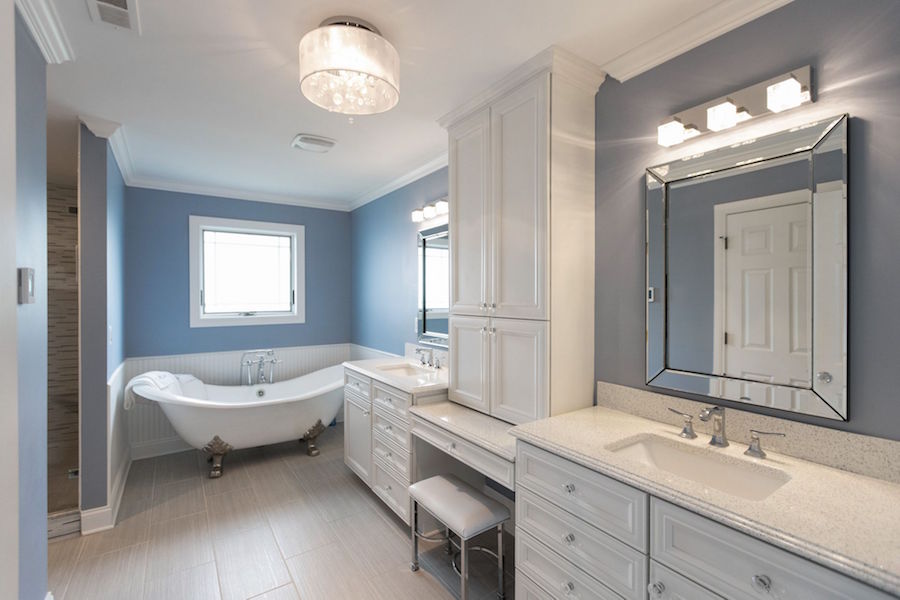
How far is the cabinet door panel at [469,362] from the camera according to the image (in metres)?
2.32

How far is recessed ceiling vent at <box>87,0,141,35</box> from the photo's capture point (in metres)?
1.57

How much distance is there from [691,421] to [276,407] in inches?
122

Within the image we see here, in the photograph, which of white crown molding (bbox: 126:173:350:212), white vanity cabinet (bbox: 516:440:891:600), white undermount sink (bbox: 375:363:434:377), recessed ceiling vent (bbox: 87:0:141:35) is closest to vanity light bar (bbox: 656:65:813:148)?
white vanity cabinet (bbox: 516:440:891:600)

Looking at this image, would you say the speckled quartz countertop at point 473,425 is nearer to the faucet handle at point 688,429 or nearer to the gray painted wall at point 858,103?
the faucet handle at point 688,429

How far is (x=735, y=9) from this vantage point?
1.56 meters

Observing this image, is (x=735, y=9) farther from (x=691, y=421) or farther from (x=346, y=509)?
(x=346, y=509)

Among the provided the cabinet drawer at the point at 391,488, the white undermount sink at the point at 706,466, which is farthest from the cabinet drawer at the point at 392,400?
the white undermount sink at the point at 706,466

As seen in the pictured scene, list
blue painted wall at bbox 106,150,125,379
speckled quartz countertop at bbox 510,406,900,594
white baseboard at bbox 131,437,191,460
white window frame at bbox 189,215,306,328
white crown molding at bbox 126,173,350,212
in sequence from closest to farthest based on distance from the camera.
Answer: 1. speckled quartz countertop at bbox 510,406,900,594
2. blue painted wall at bbox 106,150,125,379
3. white baseboard at bbox 131,437,191,460
4. white crown molding at bbox 126,173,350,212
5. white window frame at bbox 189,215,306,328

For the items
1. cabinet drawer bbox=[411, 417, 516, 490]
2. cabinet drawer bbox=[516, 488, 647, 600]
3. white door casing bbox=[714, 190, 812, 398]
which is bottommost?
cabinet drawer bbox=[516, 488, 647, 600]

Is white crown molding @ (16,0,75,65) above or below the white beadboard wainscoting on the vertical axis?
above

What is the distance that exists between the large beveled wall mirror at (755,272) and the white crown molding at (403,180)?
1.81 m

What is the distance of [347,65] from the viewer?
158 centimetres

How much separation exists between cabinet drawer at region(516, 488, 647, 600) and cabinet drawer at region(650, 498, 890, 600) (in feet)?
0.35

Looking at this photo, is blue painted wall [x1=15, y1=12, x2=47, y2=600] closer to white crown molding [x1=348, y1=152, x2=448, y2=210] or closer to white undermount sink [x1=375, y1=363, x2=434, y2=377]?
white undermount sink [x1=375, y1=363, x2=434, y2=377]
